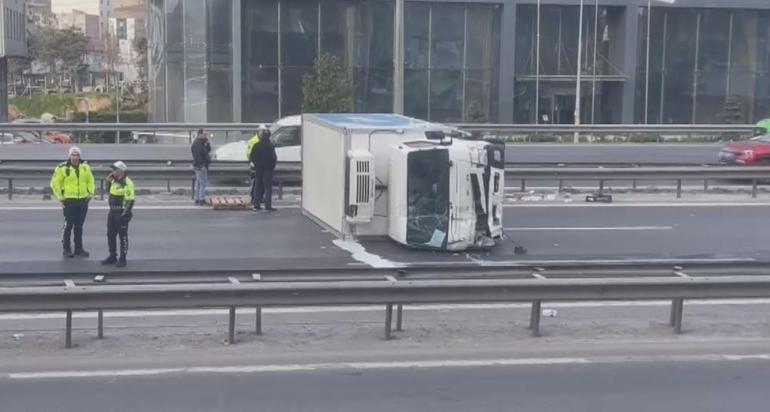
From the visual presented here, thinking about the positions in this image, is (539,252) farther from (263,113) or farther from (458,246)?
(263,113)

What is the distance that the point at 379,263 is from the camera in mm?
15219

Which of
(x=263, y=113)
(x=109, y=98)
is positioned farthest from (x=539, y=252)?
(x=109, y=98)

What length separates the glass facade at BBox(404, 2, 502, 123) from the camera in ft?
161

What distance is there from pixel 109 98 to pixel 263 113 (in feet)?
113

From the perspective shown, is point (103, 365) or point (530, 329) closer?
point (103, 365)

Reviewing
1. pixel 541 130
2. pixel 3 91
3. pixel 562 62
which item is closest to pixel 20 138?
pixel 541 130

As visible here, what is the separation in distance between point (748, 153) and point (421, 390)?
864 inches

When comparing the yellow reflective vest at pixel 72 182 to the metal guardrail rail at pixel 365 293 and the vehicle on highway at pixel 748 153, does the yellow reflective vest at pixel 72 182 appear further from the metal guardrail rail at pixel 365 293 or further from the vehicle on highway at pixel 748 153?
the vehicle on highway at pixel 748 153

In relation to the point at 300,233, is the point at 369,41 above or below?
above

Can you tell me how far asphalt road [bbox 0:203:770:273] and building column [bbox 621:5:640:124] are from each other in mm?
28650

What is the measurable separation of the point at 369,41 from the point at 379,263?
3433 cm

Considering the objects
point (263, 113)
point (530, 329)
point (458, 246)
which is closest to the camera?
point (530, 329)

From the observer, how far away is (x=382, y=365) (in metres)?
9.54

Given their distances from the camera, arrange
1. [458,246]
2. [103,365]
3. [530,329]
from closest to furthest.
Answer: [103,365]
[530,329]
[458,246]
